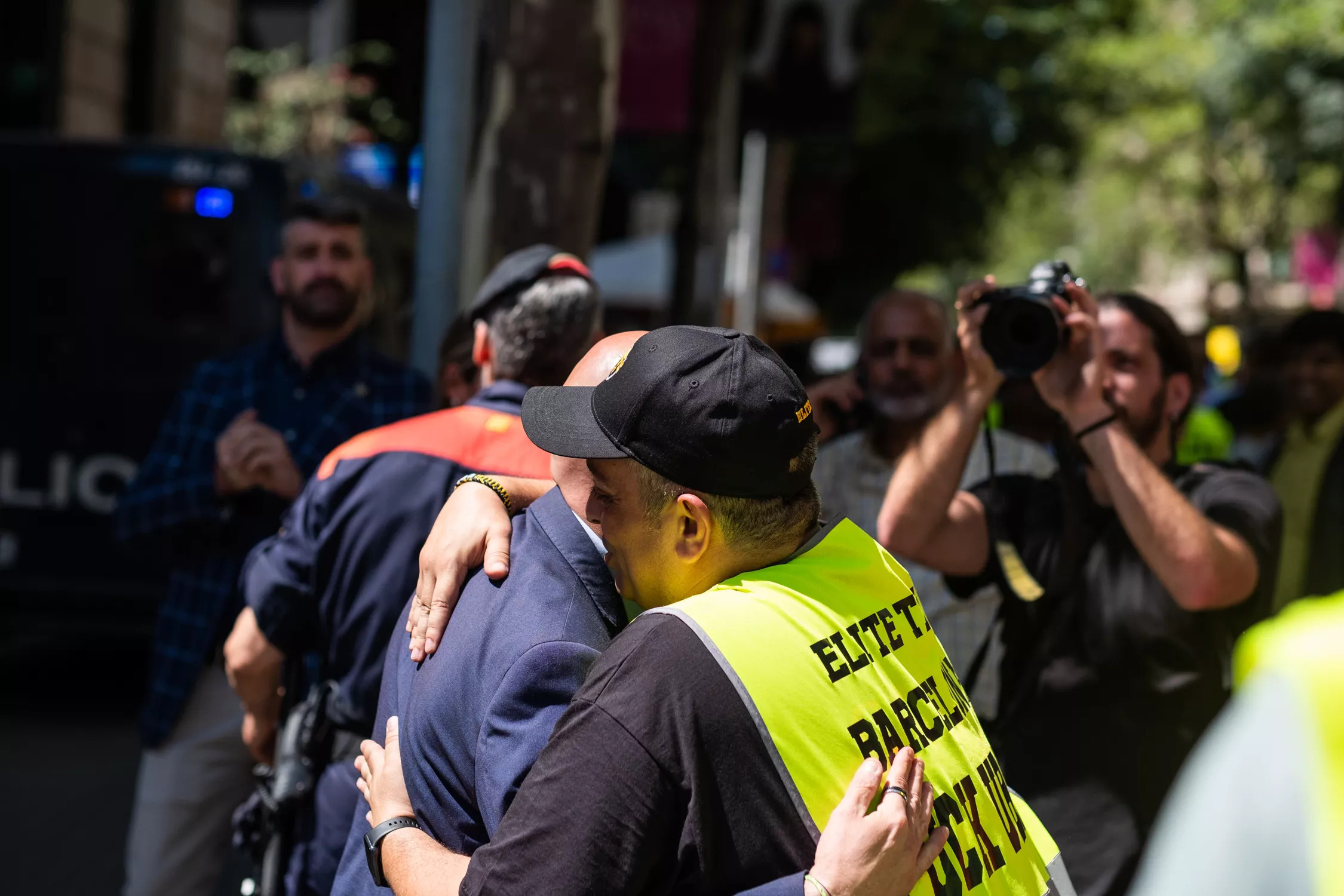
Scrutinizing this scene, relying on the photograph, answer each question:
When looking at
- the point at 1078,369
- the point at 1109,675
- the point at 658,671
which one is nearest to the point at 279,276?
the point at 1078,369

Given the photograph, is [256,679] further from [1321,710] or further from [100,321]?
[100,321]

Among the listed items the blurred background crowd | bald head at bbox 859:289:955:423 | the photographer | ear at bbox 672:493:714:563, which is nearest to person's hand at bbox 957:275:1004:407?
the photographer

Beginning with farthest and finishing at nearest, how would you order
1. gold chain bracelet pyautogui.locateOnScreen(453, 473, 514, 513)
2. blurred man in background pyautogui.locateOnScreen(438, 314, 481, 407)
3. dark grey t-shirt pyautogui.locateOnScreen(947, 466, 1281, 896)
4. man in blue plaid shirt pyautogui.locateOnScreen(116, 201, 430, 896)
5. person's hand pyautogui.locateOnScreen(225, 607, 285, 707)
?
1. man in blue plaid shirt pyautogui.locateOnScreen(116, 201, 430, 896)
2. blurred man in background pyautogui.locateOnScreen(438, 314, 481, 407)
3. person's hand pyautogui.locateOnScreen(225, 607, 285, 707)
4. dark grey t-shirt pyautogui.locateOnScreen(947, 466, 1281, 896)
5. gold chain bracelet pyautogui.locateOnScreen(453, 473, 514, 513)

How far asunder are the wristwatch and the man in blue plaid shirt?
1.64 metres

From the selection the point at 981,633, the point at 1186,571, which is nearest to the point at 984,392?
the point at 1186,571

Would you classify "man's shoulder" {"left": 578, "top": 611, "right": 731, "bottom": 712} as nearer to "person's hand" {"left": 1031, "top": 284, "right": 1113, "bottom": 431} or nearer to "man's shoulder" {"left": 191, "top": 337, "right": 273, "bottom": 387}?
→ "person's hand" {"left": 1031, "top": 284, "right": 1113, "bottom": 431}

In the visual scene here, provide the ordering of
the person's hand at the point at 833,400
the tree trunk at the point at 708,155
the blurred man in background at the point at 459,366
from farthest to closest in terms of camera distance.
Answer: the tree trunk at the point at 708,155 < the person's hand at the point at 833,400 < the blurred man in background at the point at 459,366

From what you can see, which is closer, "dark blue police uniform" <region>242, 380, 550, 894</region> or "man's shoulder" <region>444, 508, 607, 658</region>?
"man's shoulder" <region>444, 508, 607, 658</region>

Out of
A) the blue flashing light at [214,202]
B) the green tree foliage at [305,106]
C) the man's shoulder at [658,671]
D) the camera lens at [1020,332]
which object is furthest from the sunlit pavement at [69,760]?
the green tree foliage at [305,106]

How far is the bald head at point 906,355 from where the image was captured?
3986mm

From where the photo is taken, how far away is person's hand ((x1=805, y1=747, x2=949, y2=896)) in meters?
1.62

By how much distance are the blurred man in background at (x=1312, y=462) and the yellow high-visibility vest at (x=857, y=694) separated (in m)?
2.93

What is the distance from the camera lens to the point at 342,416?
3701mm

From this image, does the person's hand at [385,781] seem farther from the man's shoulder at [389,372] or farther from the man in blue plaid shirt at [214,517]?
the man's shoulder at [389,372]
